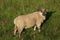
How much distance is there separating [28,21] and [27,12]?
5.11 feet

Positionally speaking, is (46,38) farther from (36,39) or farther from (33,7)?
(33,7)

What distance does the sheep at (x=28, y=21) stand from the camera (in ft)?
30.5

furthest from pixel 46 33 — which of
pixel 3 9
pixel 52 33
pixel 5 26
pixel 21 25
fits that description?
pixel 3 9

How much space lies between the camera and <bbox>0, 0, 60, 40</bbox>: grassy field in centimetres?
939

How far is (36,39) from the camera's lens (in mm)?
9180

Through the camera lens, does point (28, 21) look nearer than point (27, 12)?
Yes

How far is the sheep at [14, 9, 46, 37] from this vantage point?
9305 millimetres

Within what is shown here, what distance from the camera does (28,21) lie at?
9.55 m

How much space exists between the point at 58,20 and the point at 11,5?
8.59 ft

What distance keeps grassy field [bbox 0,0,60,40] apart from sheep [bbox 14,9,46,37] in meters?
0.25

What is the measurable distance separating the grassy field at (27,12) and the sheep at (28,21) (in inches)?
9.8

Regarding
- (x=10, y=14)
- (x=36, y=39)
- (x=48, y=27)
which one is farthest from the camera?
(x=10, y=14)

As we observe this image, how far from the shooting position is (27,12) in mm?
11047

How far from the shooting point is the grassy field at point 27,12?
30.8ft
